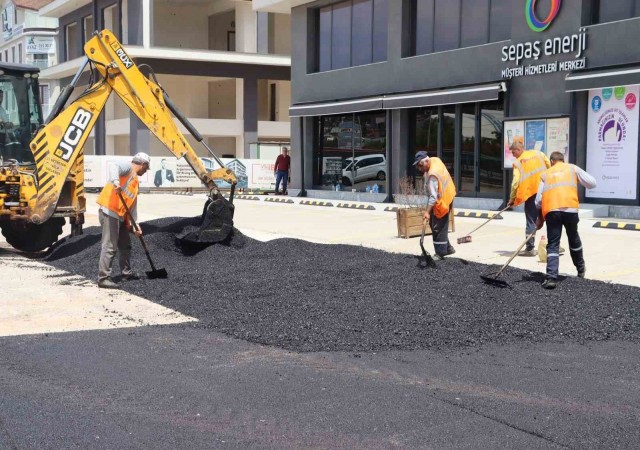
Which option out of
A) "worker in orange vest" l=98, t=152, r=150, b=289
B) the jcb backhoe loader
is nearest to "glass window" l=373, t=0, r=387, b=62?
the jcb backhoe loader

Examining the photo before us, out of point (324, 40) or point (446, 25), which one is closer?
point (446, 25)

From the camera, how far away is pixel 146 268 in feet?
39.6

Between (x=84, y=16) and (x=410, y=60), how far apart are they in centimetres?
2942

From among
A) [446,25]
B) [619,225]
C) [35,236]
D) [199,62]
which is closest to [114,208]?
[35,236]

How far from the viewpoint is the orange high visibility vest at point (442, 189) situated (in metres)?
11.7

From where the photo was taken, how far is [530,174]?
12586 mm

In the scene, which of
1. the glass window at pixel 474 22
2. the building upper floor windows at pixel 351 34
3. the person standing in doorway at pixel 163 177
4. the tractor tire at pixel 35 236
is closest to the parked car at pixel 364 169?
the building upper floor windows at pixel 351 34

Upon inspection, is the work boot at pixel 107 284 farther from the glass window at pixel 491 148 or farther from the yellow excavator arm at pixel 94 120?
the glass window at pixel 491 148

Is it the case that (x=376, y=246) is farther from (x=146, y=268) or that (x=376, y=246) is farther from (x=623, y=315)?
(x=623, y=315)

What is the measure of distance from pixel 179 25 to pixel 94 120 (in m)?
34.8

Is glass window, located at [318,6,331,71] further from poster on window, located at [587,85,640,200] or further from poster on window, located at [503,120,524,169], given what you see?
poster on window, located at [587,85,640,200]

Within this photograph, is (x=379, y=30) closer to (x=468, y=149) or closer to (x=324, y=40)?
(x=324, y=40)

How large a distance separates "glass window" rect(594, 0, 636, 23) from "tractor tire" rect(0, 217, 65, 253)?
40.9 feet

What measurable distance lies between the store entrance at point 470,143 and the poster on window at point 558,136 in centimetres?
190
